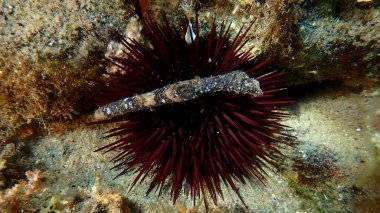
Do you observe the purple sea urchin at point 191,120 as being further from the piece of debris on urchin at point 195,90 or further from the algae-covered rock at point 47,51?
the algae-covered rock at point 47,51

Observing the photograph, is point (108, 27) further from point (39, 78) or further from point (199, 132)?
point (199, 132)

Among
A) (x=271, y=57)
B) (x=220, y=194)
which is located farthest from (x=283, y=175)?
(x=271, y=57)

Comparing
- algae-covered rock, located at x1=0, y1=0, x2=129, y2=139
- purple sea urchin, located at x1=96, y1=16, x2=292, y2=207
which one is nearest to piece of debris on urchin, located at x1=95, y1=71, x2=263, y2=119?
purple sea urchin, located at x1=96, y1=16, x2=292, y2=207

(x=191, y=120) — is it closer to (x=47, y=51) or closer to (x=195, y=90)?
(x=195, y=90)

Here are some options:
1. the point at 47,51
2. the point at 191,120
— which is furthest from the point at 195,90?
the point at 47,51

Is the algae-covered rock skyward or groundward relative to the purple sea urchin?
skyward

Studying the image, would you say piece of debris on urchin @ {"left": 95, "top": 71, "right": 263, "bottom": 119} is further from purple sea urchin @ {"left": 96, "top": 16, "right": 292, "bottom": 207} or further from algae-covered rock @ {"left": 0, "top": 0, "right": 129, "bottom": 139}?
algae-covered rock @ {"left": 0, "top": 0, "right": 129, "bottom": 139}

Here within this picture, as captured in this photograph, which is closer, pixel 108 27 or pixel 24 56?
pixel 24 56
